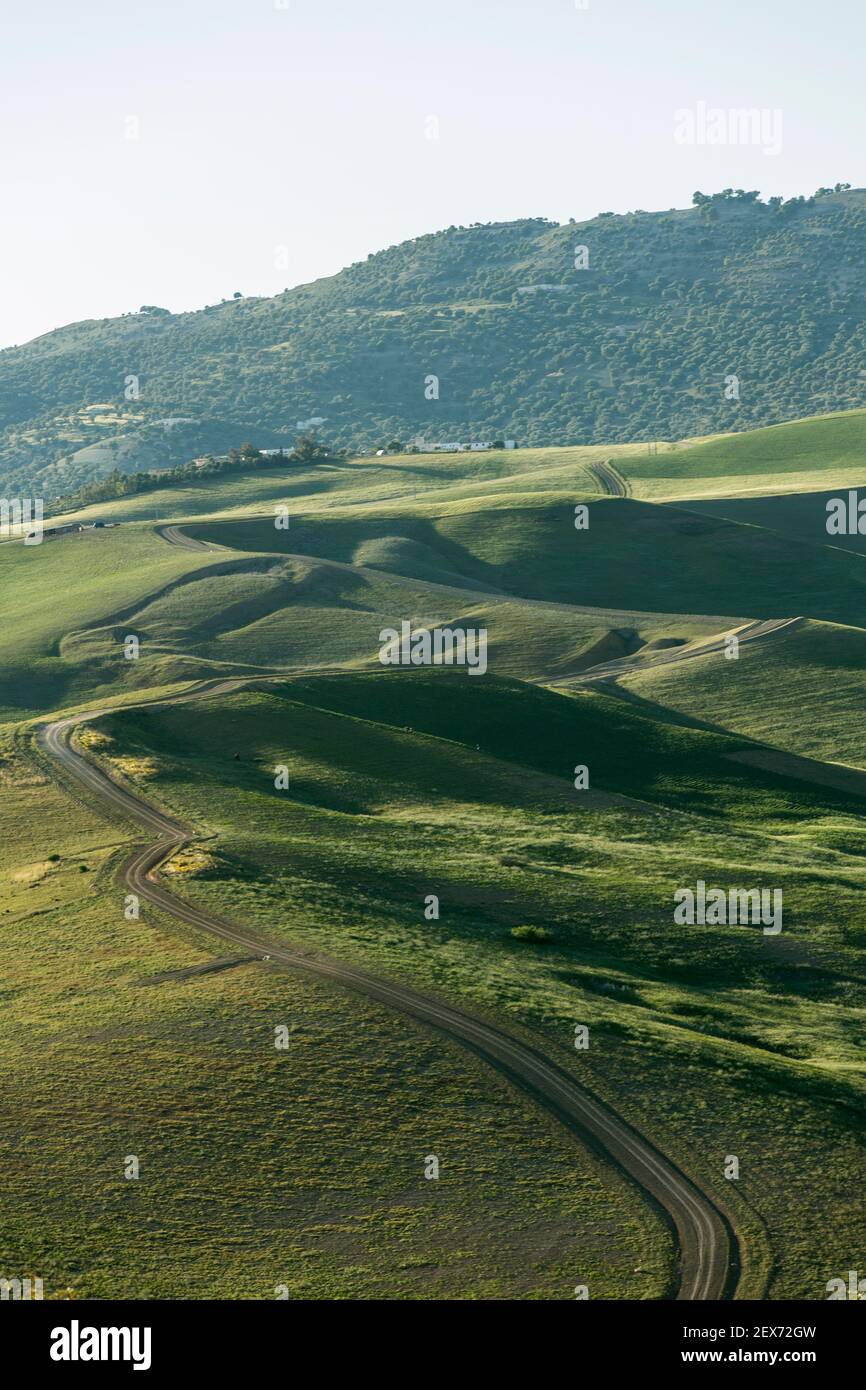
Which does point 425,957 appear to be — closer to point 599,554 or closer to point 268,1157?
point 268,1157

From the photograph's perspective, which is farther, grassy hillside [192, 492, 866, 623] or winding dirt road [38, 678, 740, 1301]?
grassy hillside [192, 492, 866, 623]

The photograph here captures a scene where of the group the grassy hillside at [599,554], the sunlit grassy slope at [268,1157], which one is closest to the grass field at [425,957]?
the sunlit grassy slope at [268,1157]

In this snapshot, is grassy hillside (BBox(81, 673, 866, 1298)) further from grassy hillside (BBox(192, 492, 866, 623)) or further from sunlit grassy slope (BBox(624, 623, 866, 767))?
Result: grassy hillside (BBox(192, 492, 866, 623))

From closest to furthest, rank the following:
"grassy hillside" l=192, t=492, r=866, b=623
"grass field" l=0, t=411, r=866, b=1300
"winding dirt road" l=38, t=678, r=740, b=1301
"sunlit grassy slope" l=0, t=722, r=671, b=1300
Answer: "sunlit grassy slope" l=0, t=722, r=671, b=1300
"winding dirt road" l=38, t=678, r=740, b=1301
"grass field" l=0, t=411, r=866, b=1300
"grassy hillside" l=192, t=492, r=866, b=623

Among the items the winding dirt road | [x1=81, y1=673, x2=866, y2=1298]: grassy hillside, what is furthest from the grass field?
the winding dirt road

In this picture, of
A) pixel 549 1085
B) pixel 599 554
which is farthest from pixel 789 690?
pixel 549 1085
